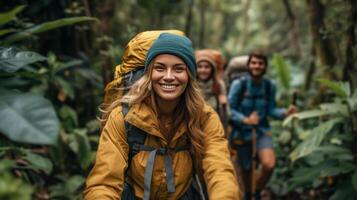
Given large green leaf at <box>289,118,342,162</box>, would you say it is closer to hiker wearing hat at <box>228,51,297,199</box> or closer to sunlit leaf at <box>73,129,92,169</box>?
hiker wearing hat at <box>228,51,297,199</box>

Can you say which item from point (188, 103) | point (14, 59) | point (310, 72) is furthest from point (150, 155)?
point (310, 72)

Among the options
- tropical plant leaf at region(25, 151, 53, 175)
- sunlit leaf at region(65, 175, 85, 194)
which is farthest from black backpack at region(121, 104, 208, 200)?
sunlit leaf at region(65, 175, 85, 194)

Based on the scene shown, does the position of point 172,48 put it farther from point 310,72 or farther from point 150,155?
point 310,72

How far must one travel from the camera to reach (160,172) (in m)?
2.81

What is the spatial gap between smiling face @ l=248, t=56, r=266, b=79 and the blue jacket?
0.09 meters

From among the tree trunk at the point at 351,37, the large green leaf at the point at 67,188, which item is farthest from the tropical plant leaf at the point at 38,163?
the tree trunk at the point at 351,37

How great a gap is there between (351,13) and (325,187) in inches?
97.1

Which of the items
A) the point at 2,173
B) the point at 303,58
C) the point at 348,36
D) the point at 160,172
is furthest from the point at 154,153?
the point at 303,58

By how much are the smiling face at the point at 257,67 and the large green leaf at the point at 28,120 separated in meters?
4.30

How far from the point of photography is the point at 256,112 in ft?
19.7

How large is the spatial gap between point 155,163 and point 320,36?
17.9 ft

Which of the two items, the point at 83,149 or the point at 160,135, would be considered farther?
the point at 83,149

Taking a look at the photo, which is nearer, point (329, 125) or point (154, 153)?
point (154, 153)

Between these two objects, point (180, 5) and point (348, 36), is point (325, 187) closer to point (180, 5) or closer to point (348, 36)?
point (348, 36)
